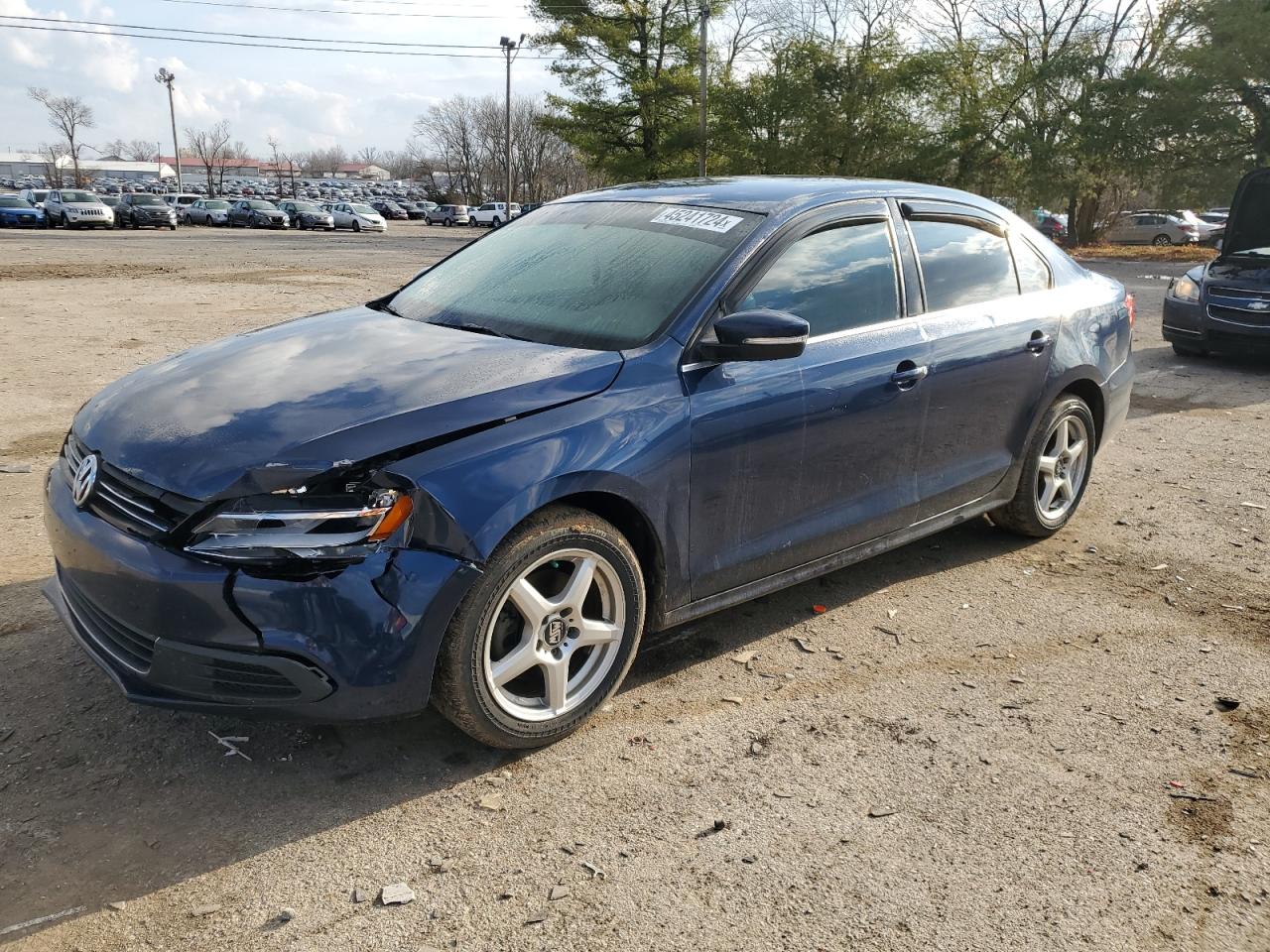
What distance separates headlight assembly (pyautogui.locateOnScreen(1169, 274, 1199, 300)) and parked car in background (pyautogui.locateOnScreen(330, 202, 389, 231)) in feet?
139

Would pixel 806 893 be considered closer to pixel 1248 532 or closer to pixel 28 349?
pixel 1248 532

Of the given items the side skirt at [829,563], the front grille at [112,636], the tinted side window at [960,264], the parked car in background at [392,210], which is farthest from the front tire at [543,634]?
the parked car in background at [392,210]

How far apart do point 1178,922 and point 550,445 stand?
2056 mm

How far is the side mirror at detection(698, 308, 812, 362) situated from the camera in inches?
132

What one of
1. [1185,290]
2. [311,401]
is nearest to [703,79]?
[1185,290]

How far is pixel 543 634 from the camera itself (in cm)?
315

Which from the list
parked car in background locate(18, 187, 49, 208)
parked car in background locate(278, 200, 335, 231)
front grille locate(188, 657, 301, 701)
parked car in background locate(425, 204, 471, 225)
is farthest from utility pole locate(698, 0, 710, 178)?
front grille locate(188, 657, 301, 701)

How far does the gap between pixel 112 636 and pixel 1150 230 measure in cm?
4567

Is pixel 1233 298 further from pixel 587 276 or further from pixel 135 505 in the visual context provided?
pixel 135 505

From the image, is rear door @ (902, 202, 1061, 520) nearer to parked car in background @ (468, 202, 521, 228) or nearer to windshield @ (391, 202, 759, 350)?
windshield @ (391, 202, 759, 350)

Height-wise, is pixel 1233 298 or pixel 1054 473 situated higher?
pixel 1233 298

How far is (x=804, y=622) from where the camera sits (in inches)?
168

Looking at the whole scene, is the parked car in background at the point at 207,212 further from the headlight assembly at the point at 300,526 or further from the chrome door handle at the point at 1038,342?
the headlight assembly at the point at 300,526

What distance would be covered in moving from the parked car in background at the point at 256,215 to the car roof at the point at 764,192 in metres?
46.4
